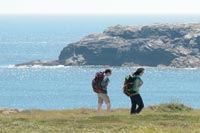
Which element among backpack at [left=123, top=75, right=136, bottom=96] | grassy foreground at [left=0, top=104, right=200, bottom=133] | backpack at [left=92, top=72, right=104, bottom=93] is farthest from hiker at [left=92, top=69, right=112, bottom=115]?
grassy foreground at [left=0, top=104, right=200, bottom=133]

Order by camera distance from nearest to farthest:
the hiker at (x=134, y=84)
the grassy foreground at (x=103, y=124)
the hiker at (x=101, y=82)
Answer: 1. the grassy foreground at (x=103, y=124)
2. the hiker at (x=134, y=84)
3. the hiker at (x=101, y=82)

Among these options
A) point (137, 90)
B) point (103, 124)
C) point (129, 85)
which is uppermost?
point (129, 85)

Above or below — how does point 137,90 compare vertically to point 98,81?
below

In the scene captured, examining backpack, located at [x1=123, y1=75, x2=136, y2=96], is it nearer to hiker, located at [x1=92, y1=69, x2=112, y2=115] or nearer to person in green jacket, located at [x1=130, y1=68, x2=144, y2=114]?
person in green jacket, located at [x1=130, y1=68, x2=144, y2=114]

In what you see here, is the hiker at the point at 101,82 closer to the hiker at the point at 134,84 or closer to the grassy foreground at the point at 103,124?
the hiker at the point at 134,84

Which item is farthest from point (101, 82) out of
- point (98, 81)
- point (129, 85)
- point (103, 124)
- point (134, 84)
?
point (103, 124)

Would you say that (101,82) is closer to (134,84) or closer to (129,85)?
(129,85)

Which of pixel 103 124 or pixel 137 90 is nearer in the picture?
pixel 103 124

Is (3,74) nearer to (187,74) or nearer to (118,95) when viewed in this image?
(187,74)

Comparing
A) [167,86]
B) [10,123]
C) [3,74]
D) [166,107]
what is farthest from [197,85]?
[10,123]

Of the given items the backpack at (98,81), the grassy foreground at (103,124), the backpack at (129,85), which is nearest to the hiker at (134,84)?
the backpack at (129,85)

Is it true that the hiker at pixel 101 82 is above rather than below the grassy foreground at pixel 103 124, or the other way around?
above

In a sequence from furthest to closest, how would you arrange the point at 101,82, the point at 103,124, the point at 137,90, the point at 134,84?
the point at 101,82, the point at 137,90, the point at 134,84, the point at 103,124

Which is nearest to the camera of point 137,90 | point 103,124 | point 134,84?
point 103,124
